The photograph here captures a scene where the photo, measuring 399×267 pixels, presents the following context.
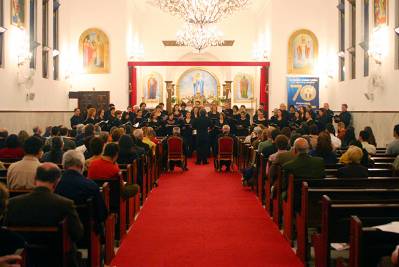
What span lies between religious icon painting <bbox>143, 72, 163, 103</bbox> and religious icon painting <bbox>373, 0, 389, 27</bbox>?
17.5m

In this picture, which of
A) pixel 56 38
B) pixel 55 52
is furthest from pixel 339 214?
pixel 56 38

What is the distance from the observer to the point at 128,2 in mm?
26812

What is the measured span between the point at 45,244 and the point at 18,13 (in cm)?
1506

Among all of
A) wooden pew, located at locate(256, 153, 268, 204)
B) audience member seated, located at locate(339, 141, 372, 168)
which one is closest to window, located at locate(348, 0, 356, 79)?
wooden pew, located at locate(256, 153, 268, 204)

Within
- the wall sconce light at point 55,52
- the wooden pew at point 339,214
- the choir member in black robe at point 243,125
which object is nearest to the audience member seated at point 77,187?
the wooden pew at point 339,214

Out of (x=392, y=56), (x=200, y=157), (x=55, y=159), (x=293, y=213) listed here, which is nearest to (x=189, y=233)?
(x=293, y=213)

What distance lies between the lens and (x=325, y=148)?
28.8 ft

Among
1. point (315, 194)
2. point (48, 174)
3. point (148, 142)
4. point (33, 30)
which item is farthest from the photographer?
point (33, 30)

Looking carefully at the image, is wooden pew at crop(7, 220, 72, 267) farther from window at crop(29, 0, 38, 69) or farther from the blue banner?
the blue banner

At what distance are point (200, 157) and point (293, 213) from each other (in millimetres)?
10717

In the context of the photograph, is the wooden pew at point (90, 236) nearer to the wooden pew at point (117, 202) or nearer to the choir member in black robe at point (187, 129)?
the wooden pew at point (117, 202)

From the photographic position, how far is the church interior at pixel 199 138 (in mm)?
5578

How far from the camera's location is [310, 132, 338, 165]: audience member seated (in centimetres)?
872

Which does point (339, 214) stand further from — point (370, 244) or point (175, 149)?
point (175, 149)
